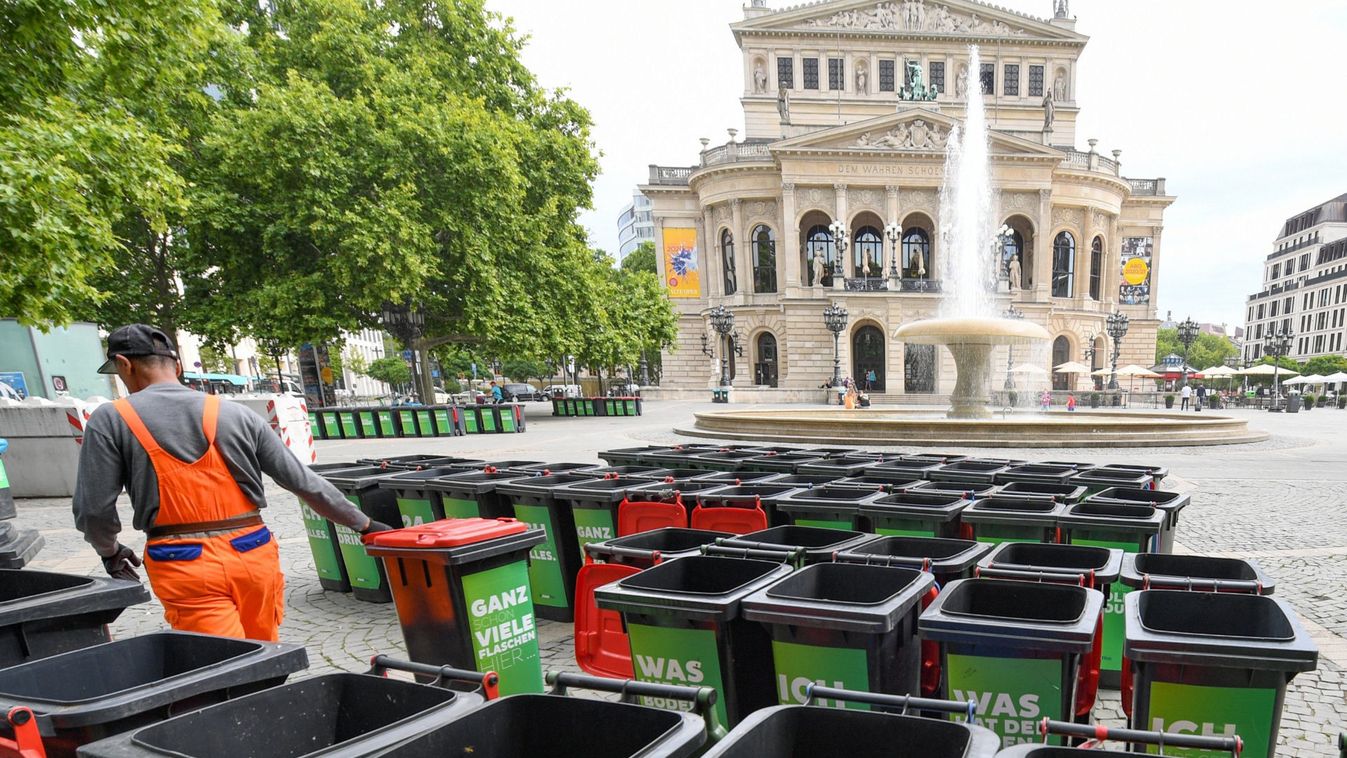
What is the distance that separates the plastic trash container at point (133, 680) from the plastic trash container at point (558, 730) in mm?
809

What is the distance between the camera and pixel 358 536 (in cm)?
528

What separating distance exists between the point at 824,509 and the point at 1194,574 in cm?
187

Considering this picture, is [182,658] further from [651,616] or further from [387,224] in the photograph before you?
[387,224]

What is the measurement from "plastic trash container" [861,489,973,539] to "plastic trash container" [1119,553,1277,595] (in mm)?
1006

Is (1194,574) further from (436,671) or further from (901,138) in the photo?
(901,138)

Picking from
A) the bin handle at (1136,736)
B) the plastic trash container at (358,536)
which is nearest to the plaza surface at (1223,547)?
the plastic trash container at (358,536)

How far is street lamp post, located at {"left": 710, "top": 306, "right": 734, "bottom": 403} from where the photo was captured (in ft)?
122

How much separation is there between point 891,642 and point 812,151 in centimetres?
4258

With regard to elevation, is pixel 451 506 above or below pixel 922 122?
below

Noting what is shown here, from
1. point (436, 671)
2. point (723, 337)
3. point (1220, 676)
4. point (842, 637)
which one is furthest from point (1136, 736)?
point (723, 337)

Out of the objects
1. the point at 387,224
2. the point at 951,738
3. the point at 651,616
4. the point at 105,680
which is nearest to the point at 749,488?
the point at 651,616

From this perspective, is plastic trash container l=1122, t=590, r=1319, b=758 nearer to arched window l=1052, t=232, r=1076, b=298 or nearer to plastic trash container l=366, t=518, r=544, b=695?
plastic trash container l=366, t=518, r=544, b=695

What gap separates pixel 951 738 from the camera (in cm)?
144

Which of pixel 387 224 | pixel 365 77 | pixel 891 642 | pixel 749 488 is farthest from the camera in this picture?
pixel 365 77
